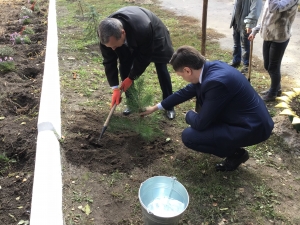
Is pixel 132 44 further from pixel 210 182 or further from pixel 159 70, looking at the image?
pixel 210 182

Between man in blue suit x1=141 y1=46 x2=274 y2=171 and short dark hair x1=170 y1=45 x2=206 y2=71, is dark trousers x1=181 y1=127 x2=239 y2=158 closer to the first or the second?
man in blue suit x1=141 y1=46 x2=274 y2=171

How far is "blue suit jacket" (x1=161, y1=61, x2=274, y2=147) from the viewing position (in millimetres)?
2463

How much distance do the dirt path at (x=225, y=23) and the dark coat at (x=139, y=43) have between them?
8.63 feet

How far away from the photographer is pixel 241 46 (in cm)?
512

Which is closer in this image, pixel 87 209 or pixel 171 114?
pixel 87 209

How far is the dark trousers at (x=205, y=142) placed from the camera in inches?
108

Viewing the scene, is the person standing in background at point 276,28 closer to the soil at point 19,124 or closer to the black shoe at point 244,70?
the black shoe at point 244,70

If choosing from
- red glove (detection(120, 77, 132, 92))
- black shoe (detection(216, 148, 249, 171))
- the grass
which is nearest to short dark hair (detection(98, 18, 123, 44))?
red glove (detection(120, 77, 132, 92))

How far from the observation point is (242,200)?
266cm

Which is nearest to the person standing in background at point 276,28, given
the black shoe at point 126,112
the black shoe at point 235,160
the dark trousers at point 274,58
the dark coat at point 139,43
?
the dark trousers at point 274,58

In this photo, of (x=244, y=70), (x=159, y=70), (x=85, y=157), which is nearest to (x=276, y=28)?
(x=244, y=70)

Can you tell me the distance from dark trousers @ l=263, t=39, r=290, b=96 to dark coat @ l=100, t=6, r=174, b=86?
1.36 metres

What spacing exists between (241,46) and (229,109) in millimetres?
2859

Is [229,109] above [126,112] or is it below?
above
